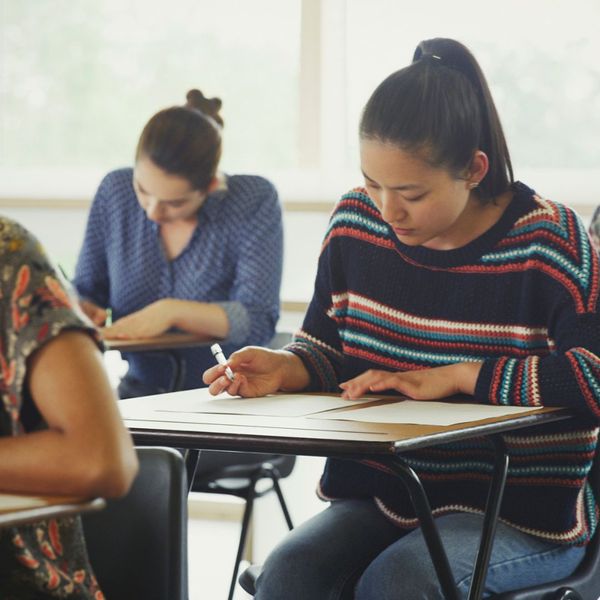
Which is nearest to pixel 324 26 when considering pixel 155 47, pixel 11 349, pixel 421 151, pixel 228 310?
pixel 155 47

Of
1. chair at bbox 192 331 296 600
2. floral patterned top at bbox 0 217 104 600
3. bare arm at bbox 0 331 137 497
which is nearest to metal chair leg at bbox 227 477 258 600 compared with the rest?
chair at bbox 192 331 296 600

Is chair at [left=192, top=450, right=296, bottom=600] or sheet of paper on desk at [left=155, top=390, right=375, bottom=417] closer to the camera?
sheet of paper on desk at [left=155, top=390, right=375, bottom=417]

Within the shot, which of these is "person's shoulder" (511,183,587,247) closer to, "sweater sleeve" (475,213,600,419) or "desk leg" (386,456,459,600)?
"sweater sleeve" (475,213,600,419)

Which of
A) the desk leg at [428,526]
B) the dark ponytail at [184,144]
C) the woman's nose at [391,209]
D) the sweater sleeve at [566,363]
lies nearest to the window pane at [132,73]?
the dark ponytail at [184,144]

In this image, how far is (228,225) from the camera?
9.66ft

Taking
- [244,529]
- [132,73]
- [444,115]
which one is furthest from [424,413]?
[132,73]

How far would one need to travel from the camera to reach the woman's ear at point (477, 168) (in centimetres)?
177

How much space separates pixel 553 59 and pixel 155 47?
1.39 meters

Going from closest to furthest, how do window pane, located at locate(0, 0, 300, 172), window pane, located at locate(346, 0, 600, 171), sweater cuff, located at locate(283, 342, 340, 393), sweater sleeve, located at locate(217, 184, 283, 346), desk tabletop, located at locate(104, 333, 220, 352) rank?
1. sweater cuff, located at locate(283, 342, 340, 393)
2. desk tabletop, located at locate(104, 333, 220, 352)
3. sweater sleeve, located at locate(217, 184, 283, 346)
4. window pane, located at locate(346, 0, 600, 171)
5. window pane, located at locate(0, 0, 300, 172)

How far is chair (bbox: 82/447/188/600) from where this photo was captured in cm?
127

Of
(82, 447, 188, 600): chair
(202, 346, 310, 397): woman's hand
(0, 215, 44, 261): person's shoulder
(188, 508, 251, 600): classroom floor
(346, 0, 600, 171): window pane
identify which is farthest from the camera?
(346, 0, 600, 171): window pane

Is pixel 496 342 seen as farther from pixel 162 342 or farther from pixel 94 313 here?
pixel 94 313

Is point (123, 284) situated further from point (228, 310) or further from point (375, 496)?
point (375, 496)

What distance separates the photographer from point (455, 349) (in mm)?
1800
